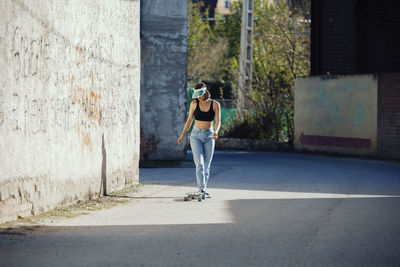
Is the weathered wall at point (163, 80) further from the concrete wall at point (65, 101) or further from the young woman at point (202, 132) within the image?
the young woman at point (202, 132)

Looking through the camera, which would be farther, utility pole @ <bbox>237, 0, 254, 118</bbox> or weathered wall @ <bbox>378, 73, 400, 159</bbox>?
utility pole @ <bbox>237, 0, 254, 118</bbox>

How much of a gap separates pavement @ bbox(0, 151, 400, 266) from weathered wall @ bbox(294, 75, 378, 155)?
791 cm

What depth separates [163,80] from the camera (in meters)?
17.7

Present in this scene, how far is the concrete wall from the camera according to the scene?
7.50 meters

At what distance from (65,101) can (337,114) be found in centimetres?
1424

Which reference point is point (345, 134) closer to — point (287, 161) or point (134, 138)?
point (287, 161)

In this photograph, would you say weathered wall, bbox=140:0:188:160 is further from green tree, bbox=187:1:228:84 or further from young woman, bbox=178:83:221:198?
green tree, bbox=187:1:228:84

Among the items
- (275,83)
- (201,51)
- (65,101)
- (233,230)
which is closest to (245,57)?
(275,83)

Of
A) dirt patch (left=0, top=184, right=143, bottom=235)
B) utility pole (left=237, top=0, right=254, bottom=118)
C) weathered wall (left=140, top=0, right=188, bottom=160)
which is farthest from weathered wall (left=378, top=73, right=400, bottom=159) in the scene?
dirt patch (left=0, top=184, right=143, bottom=235)

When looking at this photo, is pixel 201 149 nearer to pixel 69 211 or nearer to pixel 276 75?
pixel 69 211

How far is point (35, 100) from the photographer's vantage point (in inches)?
317

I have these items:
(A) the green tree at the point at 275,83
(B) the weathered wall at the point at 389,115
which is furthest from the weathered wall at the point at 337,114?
(A) the green tree at the point at 275,83

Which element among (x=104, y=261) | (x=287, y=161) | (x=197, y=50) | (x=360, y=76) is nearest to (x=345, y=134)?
(x=360, y=76)

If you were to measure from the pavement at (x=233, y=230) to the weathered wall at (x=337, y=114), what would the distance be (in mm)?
7908
